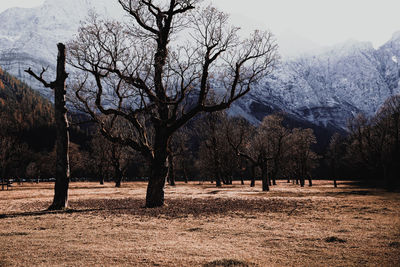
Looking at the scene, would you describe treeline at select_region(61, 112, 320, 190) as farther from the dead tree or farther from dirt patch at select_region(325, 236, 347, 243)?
dirt patch at select_region(325, 236, 347, 243)

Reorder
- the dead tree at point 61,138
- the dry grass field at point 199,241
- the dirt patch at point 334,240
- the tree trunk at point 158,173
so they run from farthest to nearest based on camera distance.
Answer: the tree trunk at point 158,173 < the dead tree at point 61,138 < the dirt patch at point 334,240 < the dry grass field at point 199,241

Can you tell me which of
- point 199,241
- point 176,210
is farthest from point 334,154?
point 199,241

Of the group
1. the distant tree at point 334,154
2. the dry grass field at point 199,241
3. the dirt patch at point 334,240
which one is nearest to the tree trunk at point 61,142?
the dry grass field at point 199,241

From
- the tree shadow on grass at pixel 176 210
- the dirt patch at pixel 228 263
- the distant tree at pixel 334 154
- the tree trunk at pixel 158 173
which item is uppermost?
the distant tree at pixel 334 154

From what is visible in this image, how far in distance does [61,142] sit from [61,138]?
26cm

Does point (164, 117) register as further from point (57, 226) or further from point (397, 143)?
point (397, 143)

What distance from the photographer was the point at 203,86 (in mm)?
19375

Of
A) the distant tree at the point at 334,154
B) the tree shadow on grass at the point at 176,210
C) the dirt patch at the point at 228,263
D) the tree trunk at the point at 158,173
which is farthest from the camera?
the distant tree at the point at 334,154

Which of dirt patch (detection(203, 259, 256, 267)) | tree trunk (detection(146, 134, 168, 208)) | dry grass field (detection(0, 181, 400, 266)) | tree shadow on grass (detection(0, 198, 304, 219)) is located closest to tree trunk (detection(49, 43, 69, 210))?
tree shadow on grass (detection(0, 198, 304, 219))

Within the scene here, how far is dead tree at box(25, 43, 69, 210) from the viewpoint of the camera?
742 inches

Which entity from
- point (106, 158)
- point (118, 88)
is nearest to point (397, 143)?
point (118, 88)

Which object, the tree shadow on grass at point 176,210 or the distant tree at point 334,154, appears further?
the distant tree at point 334,154

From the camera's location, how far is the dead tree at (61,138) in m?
18.9

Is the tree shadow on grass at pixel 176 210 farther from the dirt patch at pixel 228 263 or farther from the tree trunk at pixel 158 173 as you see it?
the dirt patch at pixel 228 263
